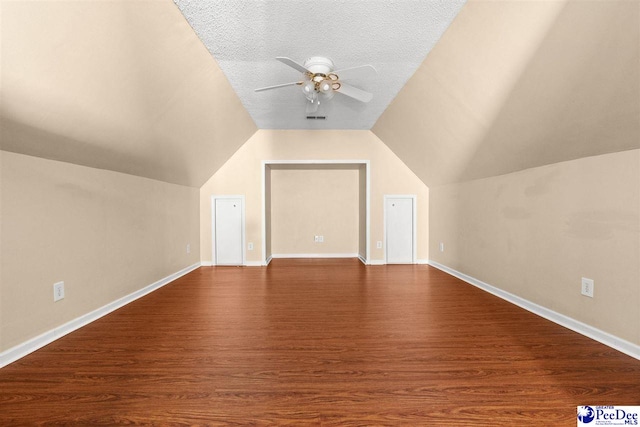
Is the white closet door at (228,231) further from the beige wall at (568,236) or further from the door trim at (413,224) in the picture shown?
the beige wall at (568,236)

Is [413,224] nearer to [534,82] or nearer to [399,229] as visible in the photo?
[399,229]

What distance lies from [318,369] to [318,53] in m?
2.67

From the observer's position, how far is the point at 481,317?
8.84 ft

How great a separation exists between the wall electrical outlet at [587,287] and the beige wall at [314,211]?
13.4ft

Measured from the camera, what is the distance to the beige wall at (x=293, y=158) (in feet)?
16.7

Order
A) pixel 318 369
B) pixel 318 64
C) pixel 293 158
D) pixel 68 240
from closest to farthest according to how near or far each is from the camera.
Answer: pixel 318 369, pixel 68 240, pixel 318 64, pixel 293 158

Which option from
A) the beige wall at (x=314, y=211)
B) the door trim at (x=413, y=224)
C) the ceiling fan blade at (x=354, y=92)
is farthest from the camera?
the beige wall at (x=314, y=211)

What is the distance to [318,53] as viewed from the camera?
8.47ft

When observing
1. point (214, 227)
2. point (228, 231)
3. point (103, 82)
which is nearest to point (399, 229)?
point (228, 231)

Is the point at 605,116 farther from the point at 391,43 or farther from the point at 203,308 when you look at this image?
the point at 203,308

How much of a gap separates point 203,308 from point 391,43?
3272 millimetres

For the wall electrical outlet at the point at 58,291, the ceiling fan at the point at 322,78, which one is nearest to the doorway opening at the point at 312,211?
the ceiling fan at the point at 322,78

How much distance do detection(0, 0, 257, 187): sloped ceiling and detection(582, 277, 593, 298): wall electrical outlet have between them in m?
3.94

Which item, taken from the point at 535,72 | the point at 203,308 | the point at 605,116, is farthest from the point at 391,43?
the point at 203,308
